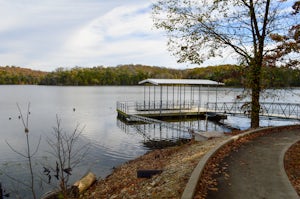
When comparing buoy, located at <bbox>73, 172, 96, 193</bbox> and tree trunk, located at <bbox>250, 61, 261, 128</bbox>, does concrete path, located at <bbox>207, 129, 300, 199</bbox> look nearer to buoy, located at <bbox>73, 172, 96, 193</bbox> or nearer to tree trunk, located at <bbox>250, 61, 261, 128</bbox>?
tree trunk, located at <bbox>250, 61, 261, 128</bbox>

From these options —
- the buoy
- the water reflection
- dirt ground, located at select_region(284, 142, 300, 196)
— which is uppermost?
dirt ground, located at select_region(284, 142, 300, 196)

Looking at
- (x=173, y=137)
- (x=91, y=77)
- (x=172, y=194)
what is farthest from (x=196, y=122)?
(x=91, y=77)

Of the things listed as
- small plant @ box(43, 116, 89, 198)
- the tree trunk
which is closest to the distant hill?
small plant @ box(43, 116, 89, 198)

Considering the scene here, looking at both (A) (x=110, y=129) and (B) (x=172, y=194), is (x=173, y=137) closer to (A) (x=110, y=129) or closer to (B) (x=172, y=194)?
(A) (x=110, y=129)

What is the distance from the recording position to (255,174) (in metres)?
6.61

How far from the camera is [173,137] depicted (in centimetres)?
2153

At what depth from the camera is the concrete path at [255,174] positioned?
17.8ft

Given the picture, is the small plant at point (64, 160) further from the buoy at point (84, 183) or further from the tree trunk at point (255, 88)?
A: the tree trunk at point (255, 88)

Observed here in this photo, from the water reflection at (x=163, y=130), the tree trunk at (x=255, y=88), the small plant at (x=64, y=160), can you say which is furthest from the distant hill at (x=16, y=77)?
the tree trunk at (x=255, y=88)

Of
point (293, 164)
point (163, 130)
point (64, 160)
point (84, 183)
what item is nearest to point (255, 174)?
point (293, 164)

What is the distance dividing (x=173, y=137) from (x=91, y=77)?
12646 centimetres

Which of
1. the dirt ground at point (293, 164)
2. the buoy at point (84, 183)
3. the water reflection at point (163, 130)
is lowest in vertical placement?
the water reflection at point (163, 130)

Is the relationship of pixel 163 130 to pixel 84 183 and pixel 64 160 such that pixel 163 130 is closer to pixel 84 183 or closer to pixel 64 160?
pixel 84 183

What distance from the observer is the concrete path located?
5422 millimetres
